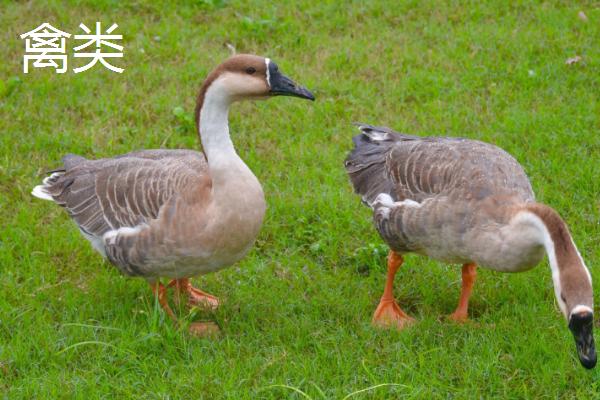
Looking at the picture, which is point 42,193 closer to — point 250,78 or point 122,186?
point 122,186

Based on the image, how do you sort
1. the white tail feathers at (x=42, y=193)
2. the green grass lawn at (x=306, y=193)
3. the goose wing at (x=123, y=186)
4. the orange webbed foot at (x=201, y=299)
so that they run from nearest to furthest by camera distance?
the green grass lawn at (x=306, y=193) < the goose wing at (x=123, y=186) < the orange webbed foot at (x=201, y=299) < the white tail feathers at (x=42, y=193)

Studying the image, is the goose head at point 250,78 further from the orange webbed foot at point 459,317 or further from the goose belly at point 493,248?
the orange webbed foot at point 459,317

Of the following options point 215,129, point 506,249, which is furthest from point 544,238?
point 215,129

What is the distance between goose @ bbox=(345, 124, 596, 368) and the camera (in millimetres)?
3861

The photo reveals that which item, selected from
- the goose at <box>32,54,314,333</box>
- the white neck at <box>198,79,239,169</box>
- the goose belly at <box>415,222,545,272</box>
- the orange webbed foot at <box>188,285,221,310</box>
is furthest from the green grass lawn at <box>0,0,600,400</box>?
the white neck at <box>198,79,239,169</box>

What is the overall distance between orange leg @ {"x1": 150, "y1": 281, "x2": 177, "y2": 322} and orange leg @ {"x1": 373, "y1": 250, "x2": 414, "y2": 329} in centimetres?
126

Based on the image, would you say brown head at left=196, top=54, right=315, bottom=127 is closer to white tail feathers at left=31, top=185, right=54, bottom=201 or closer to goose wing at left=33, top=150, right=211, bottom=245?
goose wing at left=33, top=150, right=211, bottom=245

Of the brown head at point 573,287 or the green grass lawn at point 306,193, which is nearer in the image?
the brown head at point 573,287

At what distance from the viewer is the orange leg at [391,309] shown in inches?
194

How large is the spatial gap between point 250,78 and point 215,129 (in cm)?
35

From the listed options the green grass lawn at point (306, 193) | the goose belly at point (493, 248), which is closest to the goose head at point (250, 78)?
the goose belly at point (493, 248)

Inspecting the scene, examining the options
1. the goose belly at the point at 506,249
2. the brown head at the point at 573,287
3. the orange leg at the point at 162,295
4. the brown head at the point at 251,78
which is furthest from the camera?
the orange leg at the point at 162,295

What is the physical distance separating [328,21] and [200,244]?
15.7 feet

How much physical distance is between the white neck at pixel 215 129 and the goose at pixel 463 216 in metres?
1.10
